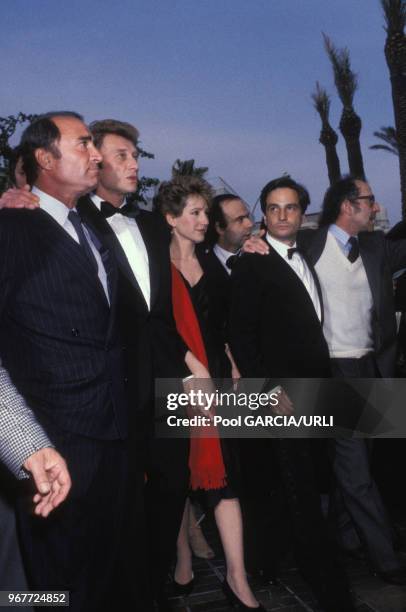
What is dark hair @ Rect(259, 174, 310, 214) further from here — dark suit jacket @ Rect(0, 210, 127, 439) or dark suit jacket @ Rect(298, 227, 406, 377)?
dark suit jacket @ Rect(0, 210, 127, 439)

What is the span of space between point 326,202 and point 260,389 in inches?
59.1

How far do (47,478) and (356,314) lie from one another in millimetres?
2783

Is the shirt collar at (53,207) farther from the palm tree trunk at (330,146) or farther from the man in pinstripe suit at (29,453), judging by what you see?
the palm tree trunk at (330,146)

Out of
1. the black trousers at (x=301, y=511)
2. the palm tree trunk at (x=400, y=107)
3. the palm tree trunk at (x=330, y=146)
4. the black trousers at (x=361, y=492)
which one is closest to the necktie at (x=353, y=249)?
the black trousers at (x=361, y=492)

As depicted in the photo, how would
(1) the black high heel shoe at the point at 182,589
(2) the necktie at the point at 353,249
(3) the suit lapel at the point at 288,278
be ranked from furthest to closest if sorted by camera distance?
(2) the necktie at the point at 353,249 < (1) the black high heel shoe at the point at 182,589 < (3) the suit lapel at the point at 288,278

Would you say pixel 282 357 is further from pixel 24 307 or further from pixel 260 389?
pixel 24 307

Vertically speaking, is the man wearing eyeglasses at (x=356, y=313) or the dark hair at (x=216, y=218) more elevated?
the dark hair at (x=216, y=218)

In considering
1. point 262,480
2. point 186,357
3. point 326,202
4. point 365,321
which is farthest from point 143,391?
point 326,202

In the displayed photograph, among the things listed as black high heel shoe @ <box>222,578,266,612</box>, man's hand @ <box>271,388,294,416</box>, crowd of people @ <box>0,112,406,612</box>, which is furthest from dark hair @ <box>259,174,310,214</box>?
black high heel shoe @ <box>222,578,266,612</box>

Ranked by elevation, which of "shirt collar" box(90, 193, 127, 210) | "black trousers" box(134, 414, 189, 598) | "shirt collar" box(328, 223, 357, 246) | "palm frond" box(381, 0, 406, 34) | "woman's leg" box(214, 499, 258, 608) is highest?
"palm frond" box(381, 0, 406, 34)

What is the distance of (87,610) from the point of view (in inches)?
92.6

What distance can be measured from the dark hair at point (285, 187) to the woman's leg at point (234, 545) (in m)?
1.76

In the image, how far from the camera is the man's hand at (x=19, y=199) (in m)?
2.49

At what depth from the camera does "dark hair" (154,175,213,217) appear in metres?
4.00
